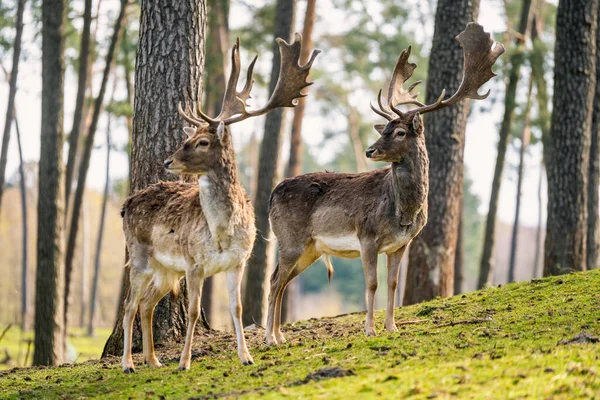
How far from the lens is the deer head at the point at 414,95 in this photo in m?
8.99

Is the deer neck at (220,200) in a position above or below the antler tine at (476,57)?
below

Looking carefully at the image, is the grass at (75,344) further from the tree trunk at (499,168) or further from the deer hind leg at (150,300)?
the deer hind leg at (150,300)

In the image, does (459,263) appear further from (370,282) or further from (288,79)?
(288,79)

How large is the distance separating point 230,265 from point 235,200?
0.63 meters

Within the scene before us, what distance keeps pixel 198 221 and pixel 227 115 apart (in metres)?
1.25

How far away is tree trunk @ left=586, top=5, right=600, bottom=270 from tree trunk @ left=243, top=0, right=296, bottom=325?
19.2 ft

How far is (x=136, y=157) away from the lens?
32.8ft

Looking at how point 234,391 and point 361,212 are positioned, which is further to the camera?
point 361,212

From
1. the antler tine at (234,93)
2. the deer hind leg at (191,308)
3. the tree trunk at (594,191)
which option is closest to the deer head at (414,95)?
the antler tine at (234,93)

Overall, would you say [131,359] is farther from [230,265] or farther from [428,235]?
[428,235]

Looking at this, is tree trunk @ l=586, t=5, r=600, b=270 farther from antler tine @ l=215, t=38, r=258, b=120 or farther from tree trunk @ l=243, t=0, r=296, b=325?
antler tine @ l=215, t=38, r=258, b=120

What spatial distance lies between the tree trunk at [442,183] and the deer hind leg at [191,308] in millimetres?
5375

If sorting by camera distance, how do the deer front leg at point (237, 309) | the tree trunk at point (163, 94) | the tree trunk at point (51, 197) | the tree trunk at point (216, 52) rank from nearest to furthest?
the deer front leg at point (237, 309)
the tree trunk at point (163, 94)
the tree trunk at point (51, 197)
the tree trunk at point (216, 52)

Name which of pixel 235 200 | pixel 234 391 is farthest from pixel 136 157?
pixel 234 391
